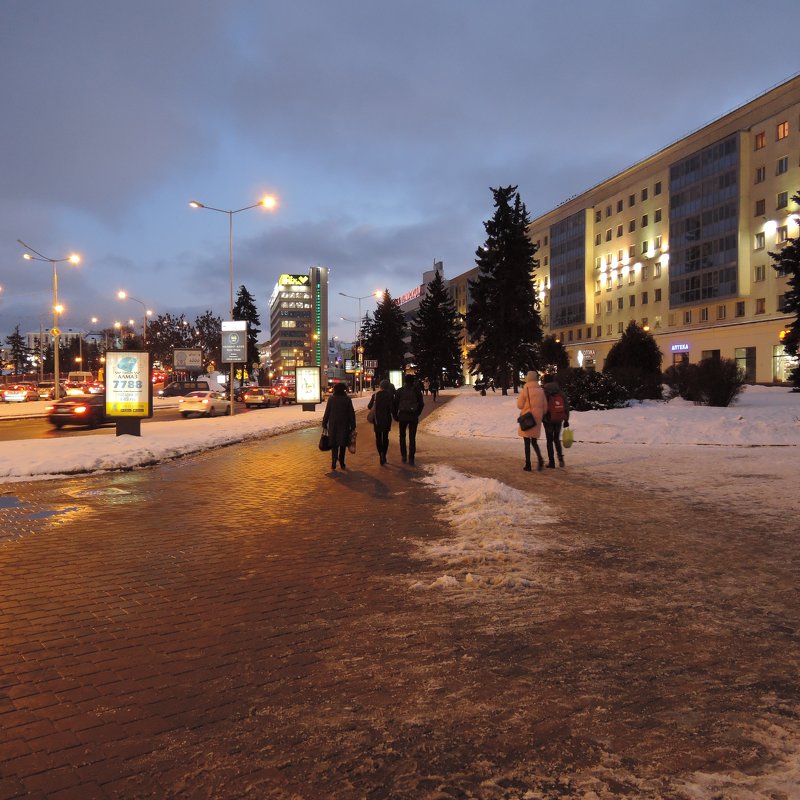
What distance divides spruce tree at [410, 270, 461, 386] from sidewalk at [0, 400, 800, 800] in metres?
57.8

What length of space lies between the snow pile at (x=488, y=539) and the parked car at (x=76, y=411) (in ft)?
64.9

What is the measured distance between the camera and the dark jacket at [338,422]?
12.4 metres

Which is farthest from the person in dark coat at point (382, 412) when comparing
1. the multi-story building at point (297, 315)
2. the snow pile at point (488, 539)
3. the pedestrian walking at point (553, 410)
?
the multi-story building at point (297, 315)

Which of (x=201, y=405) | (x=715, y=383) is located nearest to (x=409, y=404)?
(x=715, y=383)

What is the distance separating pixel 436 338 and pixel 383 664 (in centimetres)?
6203

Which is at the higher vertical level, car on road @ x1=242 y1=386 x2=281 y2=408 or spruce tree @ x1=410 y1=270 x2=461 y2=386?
spruce tree @ x1=410 y1=270 x2=461 y2=386

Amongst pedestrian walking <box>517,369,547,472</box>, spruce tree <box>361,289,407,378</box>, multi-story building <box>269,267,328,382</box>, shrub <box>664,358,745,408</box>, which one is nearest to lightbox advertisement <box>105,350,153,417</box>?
pedestrian walking <box>517,369,547,472</box>

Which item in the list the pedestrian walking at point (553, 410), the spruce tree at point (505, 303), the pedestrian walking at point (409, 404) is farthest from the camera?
the spruce tree at point (505, 303)

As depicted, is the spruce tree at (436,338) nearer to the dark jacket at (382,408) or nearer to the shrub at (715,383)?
the shrub at (715,383)

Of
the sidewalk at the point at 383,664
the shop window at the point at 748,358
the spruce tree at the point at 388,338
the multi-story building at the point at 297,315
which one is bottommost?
the sidewalk at the point at 383,664

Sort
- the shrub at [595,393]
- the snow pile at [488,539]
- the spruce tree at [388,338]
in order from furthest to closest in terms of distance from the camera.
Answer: the spruce tree at [388,338], the shrub at [595,393], the snow pile at [488,539]

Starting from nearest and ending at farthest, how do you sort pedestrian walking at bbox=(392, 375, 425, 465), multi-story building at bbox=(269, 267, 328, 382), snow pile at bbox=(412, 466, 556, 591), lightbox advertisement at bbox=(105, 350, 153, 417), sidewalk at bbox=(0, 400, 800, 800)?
1. sidewalk at bbox=(0, 400, 800, 800)
2. snow pile at bbox=(412, 466, 556, 591)
3. pedestrian walking at bbox=(392, 375, 425, 465)
4. lightbox advertisement at bbox=(105, 350, 153, 417)
5. multi-story building at bbox=(269, 267, 328, 382)

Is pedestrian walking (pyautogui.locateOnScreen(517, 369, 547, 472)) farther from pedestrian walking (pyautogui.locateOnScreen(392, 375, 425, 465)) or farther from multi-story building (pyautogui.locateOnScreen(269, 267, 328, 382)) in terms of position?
multi-story building (pyautogui.locateOnScreen(269, 267, 328, 382))

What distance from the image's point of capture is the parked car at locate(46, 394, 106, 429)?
24.6 meters
